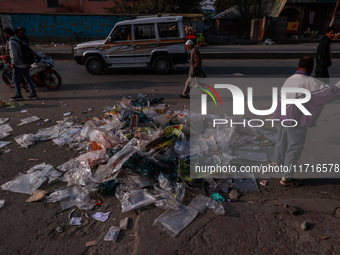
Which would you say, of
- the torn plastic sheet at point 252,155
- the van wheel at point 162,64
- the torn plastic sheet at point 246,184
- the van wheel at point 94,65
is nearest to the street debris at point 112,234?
the torn plastic sheet at point 246,184

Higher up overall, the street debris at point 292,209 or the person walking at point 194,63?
→ the person walking at point 194,63

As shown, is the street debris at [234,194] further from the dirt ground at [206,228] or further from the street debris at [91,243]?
the street debris at [91,243]

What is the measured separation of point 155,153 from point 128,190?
2.14 feet

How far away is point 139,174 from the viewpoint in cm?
320

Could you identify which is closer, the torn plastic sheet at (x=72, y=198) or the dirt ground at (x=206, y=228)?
the dirt ground at (x=206, y=228)

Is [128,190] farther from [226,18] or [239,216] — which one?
[226,18]

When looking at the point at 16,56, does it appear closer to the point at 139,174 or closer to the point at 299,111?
the point at 139,174

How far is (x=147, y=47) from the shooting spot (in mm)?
9266

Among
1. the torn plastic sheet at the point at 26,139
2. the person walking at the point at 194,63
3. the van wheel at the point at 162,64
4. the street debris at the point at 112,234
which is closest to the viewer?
the street debris at the point at 112,234

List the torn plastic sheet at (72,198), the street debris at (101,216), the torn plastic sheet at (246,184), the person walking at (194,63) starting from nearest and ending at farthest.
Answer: the street debris at (101,216) → the torn plastic sheet at (72,198) → the torn plastic sheet at (246,184) → the person walking at (194,63)

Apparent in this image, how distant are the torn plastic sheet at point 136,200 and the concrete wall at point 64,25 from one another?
777 inches

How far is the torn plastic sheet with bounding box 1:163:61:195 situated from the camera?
323 centimetres

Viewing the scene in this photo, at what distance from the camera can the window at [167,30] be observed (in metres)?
8.92
